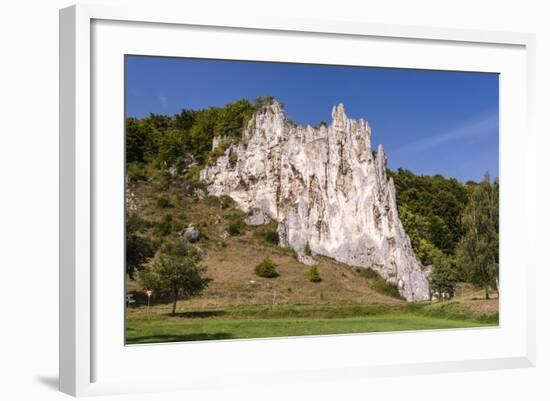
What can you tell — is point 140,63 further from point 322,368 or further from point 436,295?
point 436,295

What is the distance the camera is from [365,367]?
37.0 ft

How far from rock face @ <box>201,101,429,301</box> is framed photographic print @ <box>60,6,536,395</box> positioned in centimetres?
4

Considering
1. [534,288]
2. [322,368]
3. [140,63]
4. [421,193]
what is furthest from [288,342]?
[421,193]

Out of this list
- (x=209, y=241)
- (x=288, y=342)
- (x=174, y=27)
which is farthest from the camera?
(x=209, y=241)

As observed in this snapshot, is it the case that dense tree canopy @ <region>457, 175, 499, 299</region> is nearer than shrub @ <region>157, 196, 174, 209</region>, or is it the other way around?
shrub @ <region>157, 196, 174, 209</region>

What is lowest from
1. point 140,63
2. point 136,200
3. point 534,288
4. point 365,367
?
point 365,367

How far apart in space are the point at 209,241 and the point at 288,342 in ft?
13.7

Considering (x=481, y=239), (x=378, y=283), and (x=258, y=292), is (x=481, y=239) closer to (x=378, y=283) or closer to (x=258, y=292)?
(x=378, y=283)

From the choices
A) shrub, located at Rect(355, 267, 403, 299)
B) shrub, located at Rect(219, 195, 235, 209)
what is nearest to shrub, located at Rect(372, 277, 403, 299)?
shrub, located at Rect(355, 267, 403, 299)

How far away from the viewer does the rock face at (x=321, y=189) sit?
49.9ft

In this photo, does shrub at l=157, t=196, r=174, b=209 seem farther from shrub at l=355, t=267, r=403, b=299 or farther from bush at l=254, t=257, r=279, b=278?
shrub at l=355, t=267, r=403, b=299

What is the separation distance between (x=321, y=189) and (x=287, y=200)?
2.35ft

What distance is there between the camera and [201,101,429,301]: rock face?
49.9ft

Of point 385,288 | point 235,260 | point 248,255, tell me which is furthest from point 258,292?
point 385,288
